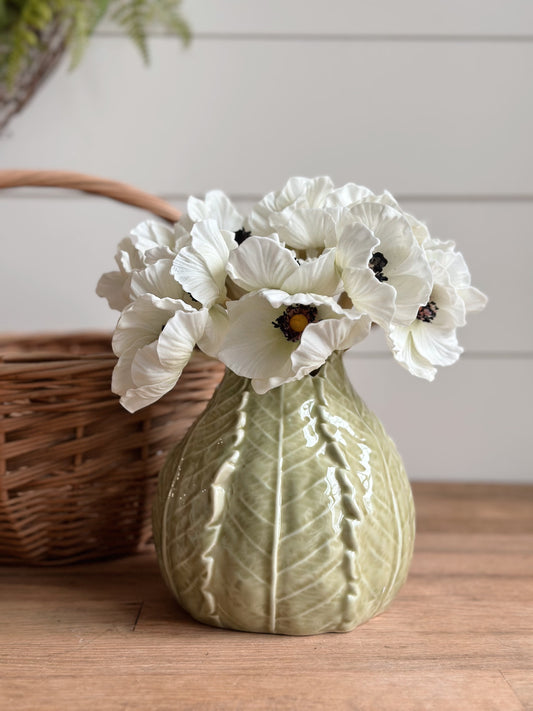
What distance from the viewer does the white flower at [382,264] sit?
48cm

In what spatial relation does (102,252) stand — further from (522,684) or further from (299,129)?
(522,684)

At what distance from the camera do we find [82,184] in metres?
0.76

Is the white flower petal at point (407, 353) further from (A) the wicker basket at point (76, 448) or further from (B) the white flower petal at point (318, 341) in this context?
(A) the wicker basket at point (76, 448)

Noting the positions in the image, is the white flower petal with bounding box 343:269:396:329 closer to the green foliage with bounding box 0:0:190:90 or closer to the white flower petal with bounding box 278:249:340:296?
the white flower petal with bounding box 278:249:340:296

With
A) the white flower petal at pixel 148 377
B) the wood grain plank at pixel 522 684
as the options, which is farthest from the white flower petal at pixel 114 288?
the wood grain plank at pixel 522 684

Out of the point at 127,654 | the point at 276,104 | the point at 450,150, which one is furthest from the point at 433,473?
the point at 127,654

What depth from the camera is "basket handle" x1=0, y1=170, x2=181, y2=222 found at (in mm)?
729

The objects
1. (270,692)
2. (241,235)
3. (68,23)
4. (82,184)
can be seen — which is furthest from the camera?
(68,23)

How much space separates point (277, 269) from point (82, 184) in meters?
0.35

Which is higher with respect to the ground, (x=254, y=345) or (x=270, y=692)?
(x=254, y=345)

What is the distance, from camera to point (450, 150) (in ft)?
3.56

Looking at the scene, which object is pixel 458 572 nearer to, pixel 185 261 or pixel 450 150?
pixel 185 261

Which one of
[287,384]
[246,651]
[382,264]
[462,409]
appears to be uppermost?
[382,264]

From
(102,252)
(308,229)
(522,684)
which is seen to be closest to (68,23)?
(102,252)
